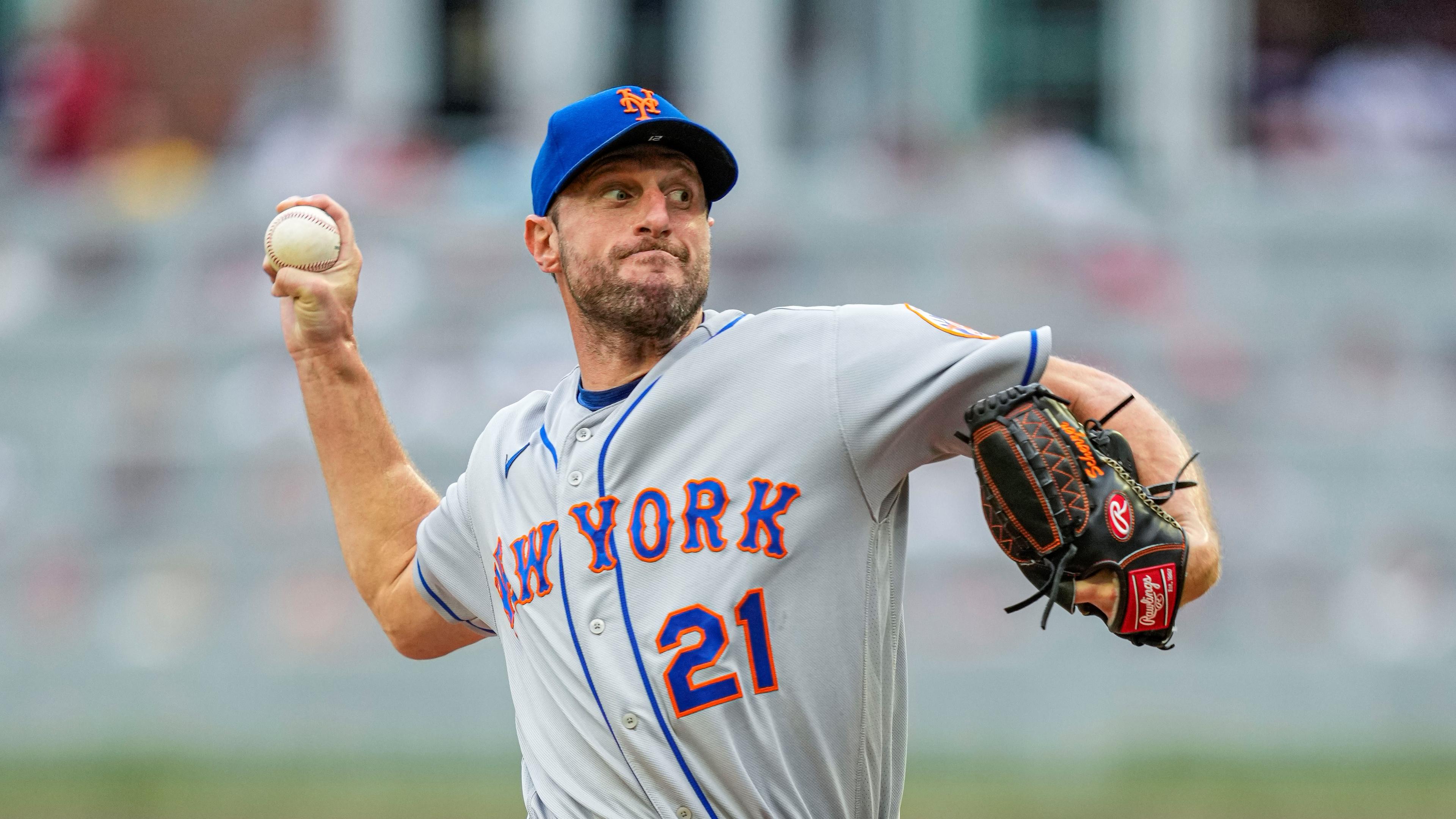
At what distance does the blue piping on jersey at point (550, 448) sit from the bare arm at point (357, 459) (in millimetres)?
485

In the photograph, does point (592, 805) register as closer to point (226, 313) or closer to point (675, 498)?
point (675, 498)

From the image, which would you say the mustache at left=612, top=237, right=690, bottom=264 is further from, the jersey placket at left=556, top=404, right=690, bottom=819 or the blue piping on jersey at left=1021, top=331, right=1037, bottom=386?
the blue piping on jersey at left=1021, top=331, right=1037, bottom=386

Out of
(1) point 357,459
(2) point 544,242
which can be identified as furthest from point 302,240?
(2) point 544,242

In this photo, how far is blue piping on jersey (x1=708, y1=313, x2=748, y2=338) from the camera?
3.28m

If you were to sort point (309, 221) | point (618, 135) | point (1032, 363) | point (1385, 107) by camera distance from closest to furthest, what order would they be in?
point (1032, 363)
point (618, 135)
point (309, 221)
point (1385, 107)

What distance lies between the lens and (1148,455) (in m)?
3.01

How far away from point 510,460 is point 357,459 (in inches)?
19.2

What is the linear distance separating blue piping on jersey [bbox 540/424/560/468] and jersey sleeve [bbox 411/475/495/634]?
0.27 m

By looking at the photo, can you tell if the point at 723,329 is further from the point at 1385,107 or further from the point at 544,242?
the point at 1385,107

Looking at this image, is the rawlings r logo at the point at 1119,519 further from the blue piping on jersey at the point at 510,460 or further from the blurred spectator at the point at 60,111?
the blurred spectator at the point at 60,111

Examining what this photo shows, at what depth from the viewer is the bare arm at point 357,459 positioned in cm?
378

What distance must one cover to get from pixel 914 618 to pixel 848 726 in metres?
6.91

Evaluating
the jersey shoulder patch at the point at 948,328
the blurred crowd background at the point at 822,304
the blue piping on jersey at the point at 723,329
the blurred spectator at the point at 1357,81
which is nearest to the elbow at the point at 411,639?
the blue piping on jersey at the point at 723,329

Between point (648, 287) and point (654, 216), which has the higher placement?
point (654, 216)
